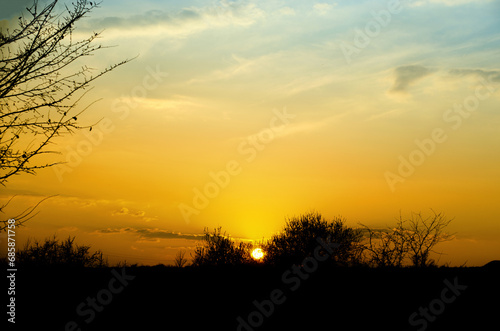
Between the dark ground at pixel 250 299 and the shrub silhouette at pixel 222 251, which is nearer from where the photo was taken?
the dark ground at pixel 250 299

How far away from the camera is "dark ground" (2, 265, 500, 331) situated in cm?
859

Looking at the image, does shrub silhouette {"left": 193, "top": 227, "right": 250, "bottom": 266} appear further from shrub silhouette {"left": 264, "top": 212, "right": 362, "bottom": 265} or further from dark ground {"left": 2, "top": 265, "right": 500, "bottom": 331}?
dark ground {"left": 2, "top": 265, "right": 500, "bottom": 331}

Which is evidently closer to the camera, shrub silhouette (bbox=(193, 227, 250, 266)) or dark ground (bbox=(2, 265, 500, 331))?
dark ground (bbox=(2, 265, 500, 331))

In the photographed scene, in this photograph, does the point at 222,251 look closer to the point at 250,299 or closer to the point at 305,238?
the point at 305,238

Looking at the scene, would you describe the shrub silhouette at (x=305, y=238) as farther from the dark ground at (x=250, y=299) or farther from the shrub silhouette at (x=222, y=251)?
the dark ground at (x=250, y=299)

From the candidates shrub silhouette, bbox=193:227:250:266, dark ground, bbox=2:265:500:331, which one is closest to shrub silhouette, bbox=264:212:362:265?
shrub silhouette, bbox=193:227:250:266

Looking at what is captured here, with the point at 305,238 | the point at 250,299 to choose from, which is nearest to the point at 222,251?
the point at 305,238

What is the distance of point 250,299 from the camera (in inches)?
372

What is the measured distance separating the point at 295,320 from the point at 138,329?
2869 millimetres

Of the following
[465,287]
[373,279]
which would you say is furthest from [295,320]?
[465,287]

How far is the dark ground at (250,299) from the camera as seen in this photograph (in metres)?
8.59

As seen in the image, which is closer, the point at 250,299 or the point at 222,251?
the point at 250,299

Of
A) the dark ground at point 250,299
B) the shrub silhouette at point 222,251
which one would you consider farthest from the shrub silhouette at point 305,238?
the dark ground at point 250,299

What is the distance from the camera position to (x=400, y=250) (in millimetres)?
20375
